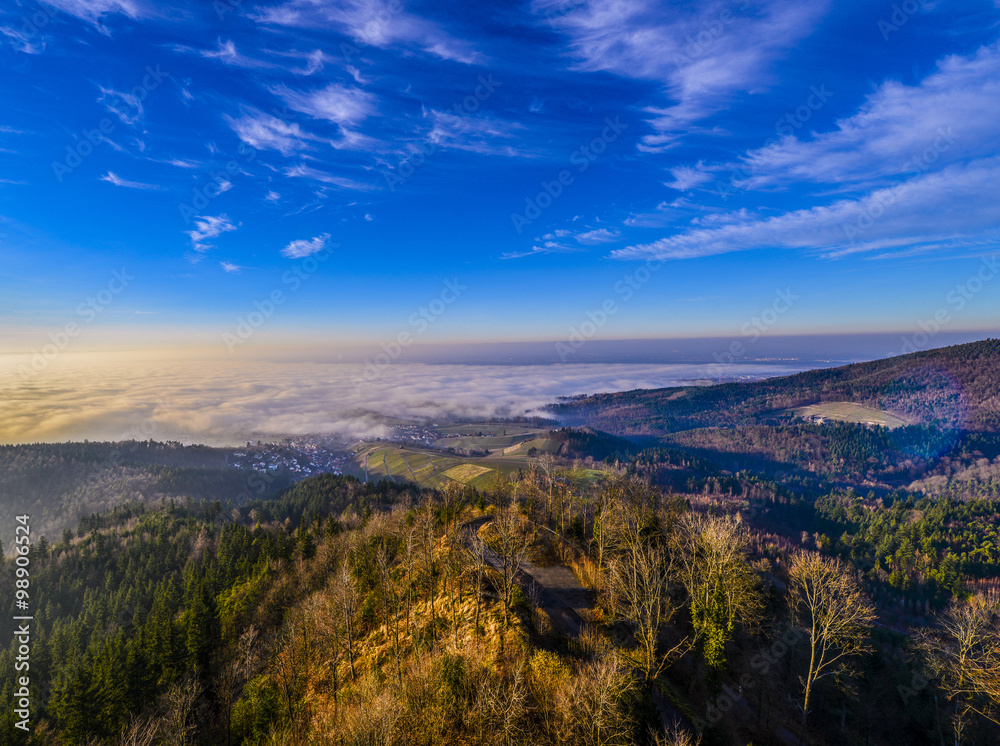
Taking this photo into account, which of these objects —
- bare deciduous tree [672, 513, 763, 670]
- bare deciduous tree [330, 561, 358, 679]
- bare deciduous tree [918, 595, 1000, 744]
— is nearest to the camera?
bare deciduous tree [918, 595, 1000, 744]

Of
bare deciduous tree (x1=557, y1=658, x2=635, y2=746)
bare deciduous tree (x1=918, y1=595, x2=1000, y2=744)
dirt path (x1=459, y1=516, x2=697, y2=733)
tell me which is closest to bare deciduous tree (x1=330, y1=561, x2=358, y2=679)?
dirt path (x1=459, y1=516, x2=697, y2=733)

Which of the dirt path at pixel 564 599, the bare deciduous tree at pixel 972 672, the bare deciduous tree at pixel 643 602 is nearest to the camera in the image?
the bare deciduous tree at pixel 972 672

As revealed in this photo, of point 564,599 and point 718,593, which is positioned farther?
point 564,599

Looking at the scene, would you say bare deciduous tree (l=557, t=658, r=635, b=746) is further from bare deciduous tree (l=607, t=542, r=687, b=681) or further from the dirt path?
the dirt path

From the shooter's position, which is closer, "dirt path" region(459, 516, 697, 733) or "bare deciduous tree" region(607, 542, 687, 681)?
"bare deciduous tree" region(607, 542, 687, 681)

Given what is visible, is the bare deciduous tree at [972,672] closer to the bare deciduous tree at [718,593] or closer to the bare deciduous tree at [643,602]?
the bare deciduous tree at [718,593]

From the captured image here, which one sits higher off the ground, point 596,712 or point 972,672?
point 596,712


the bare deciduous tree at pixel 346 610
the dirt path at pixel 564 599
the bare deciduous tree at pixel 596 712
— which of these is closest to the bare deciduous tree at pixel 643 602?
the dirt path at pixel 564 599

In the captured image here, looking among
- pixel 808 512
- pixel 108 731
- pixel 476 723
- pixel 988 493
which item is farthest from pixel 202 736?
pixel 988 493

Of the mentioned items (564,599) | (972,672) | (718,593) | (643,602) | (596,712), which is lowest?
(972,672)

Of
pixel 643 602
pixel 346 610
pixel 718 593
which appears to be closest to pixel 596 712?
pixel 643 602

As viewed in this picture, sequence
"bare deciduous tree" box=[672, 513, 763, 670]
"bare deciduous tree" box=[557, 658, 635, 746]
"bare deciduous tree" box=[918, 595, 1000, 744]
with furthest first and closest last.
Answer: "bare deciduous tree" box=[672, 513, 763, 670]
"bare deciduous tree" box=[918, 595, 1000, 744]
"bare deciduous tree" box=[557, 658, 635, 746]

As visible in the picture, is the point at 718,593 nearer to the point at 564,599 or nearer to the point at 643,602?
the point at 643,602
